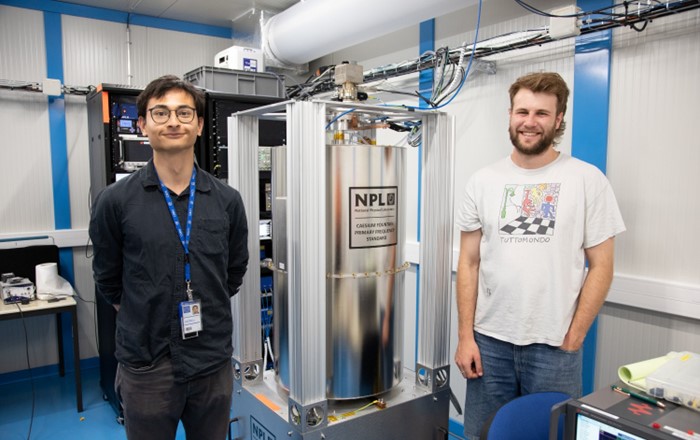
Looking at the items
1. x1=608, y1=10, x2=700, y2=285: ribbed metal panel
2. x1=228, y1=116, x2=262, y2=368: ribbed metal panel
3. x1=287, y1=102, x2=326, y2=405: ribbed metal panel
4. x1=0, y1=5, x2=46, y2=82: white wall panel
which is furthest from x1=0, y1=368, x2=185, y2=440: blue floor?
x1=608, y1=10, x2=700, y2=285: ribbed metal panel

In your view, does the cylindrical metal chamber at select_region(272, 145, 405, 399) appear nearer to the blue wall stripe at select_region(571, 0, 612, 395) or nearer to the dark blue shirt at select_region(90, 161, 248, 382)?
the dark blue shirt at select_region(90, 161, 248, 382)

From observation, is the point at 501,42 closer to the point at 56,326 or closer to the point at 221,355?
the point at 221,355

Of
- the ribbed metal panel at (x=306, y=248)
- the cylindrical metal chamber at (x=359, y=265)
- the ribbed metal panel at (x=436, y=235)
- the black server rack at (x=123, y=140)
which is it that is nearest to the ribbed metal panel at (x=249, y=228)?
the cylindrical metal chamber at (x=359, y=265)

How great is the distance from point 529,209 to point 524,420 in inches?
24.4

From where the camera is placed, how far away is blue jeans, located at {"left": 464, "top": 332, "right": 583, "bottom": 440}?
61.9 inches

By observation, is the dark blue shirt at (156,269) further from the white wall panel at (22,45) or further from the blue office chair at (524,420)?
the white wall panel at (22,45)

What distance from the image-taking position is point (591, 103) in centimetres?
216

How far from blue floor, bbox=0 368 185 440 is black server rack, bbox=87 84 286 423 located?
0.34 ft

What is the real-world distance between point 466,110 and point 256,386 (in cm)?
181

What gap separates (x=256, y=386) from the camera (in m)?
1.81

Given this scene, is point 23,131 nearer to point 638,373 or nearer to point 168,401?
point 168,401

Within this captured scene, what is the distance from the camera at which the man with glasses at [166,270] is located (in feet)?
4.83

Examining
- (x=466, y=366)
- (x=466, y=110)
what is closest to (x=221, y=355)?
(x=466, y=366)

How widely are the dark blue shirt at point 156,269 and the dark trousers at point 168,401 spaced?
40 mm
